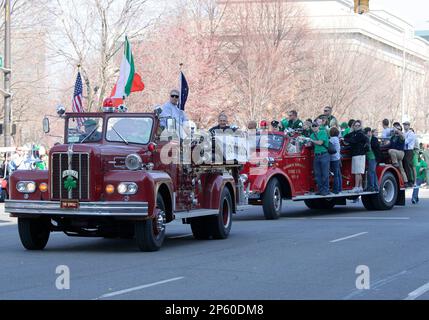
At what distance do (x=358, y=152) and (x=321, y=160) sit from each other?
70.6 inches

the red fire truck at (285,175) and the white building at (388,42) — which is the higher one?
the white building at (388,42)

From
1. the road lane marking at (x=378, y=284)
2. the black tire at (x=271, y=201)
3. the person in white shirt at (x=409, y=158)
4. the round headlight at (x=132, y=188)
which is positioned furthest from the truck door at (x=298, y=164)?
the road lane marking at (x=378, y=284)

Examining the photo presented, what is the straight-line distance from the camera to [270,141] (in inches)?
854

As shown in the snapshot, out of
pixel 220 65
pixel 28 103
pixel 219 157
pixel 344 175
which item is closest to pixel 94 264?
pixel 219 157

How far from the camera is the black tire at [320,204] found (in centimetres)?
2458

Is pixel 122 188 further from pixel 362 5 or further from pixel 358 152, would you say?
pixel 358 152

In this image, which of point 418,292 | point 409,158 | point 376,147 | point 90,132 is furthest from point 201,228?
point 409,158

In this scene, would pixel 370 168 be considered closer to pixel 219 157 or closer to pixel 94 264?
pixel 219 157

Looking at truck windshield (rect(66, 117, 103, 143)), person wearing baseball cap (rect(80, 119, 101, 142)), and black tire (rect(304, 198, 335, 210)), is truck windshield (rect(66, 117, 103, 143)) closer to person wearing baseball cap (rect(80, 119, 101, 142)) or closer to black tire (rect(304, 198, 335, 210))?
person wearing baseball cap (rect(80, 119, 101, 142))

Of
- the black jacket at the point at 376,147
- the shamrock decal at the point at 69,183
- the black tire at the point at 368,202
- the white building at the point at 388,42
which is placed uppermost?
the white building at the point at 388,42

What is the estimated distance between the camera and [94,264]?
487 inches

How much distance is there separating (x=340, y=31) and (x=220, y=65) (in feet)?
51.9

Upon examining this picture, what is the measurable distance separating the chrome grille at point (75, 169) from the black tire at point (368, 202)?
1211 centimetres

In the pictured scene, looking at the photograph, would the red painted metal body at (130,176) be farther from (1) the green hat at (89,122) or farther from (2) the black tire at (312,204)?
(2) the black tire at (312,204)
